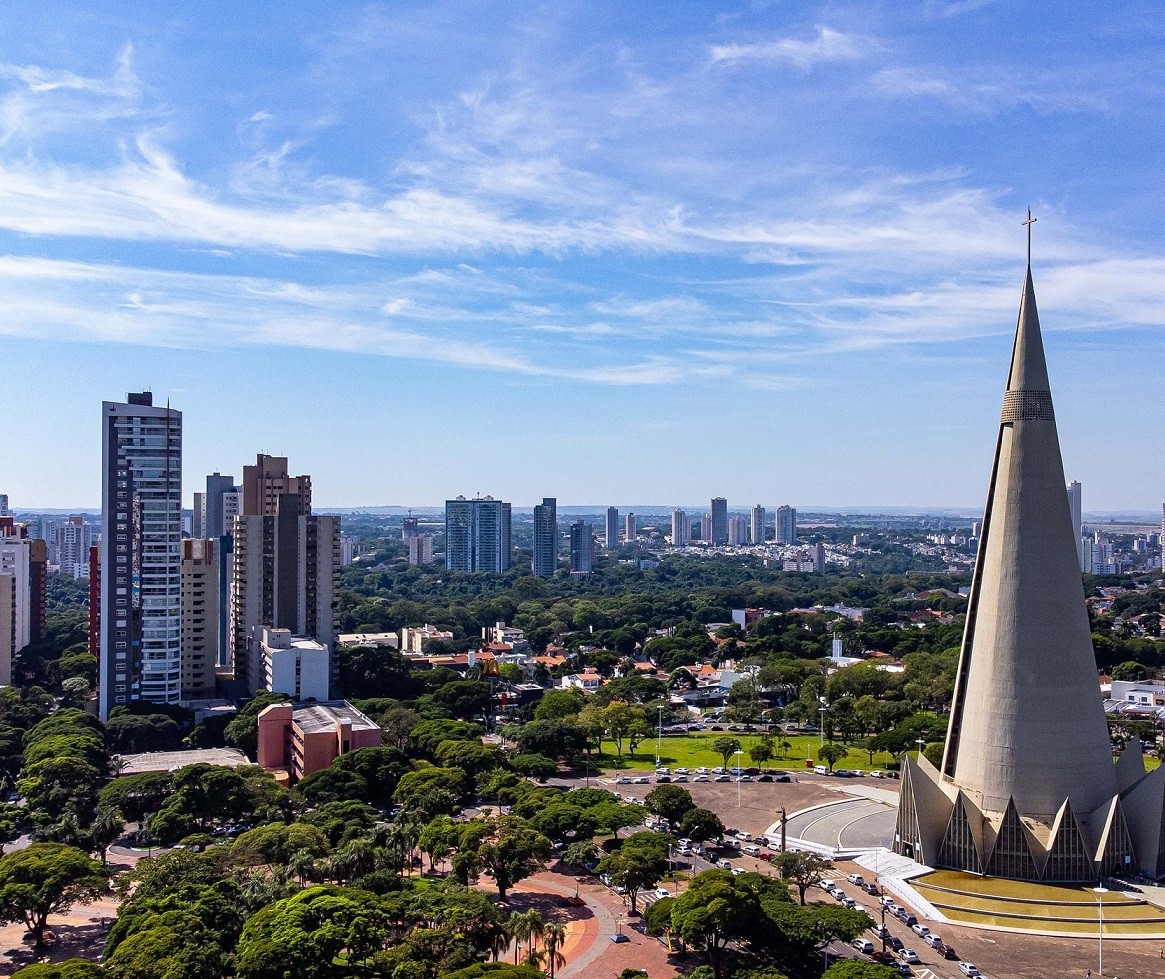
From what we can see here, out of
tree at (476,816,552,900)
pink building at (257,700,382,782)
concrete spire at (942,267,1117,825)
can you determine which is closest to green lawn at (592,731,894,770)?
pink building at (257,700,382,782)

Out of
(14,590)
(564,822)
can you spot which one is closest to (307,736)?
(564,822)

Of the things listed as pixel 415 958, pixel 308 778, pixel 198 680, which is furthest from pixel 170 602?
pixel 415 958

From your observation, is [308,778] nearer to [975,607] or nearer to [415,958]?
[415,958]

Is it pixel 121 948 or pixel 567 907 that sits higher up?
pixel 121 948

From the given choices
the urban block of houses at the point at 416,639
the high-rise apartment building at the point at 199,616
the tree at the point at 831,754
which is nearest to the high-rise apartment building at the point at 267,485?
the high-rise apartment building at the point at 199,616

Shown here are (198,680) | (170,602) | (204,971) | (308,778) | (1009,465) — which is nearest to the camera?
(204,971)

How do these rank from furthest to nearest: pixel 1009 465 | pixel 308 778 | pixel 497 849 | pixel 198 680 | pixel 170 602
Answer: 1. pixel 198 680
2. pixel 170 602
3. pixel 308 778
4. pixel 1009 465
5. pixel 497 849

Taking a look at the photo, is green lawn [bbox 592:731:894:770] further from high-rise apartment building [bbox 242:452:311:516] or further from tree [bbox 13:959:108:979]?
tree [bbox 13:959:108:979]

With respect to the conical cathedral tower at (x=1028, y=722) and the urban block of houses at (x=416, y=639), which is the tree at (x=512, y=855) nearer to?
the conical cathedral tower at (x=1028, y=722)
